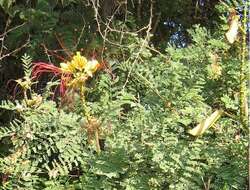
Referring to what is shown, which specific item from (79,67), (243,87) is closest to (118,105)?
(79,67)

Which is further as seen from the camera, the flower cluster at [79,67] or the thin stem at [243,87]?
the flower cluster at [79,67]

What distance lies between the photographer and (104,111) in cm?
194

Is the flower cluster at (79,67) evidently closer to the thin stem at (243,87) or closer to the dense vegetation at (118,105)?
the dense vegetation at (118,105)

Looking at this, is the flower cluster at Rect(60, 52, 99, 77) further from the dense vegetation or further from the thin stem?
the thin stem

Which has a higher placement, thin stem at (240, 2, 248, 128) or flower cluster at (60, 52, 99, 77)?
flower cluster at (60, 52, 99, 77)

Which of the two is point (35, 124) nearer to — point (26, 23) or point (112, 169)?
point (112, 169)

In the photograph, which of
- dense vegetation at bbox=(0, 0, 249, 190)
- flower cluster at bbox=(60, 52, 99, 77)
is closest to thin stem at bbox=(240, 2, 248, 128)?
dense vegetation at bbox=(0, 0, 249, 190)

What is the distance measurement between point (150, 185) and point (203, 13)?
131cm

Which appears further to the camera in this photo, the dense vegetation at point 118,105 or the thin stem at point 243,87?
the dense vegetation at point 118,105

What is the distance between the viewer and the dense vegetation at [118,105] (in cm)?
171

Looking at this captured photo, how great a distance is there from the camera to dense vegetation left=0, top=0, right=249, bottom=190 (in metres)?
1.71

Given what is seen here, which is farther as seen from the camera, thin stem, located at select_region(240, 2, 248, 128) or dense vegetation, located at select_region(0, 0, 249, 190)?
dense vegetation, located at select_region(0, 0, 249, 190)

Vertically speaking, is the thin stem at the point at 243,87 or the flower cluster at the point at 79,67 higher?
the flower cluster at the point at 79,67

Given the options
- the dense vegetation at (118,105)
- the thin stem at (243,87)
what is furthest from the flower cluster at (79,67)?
the thin stem at (243,87)
